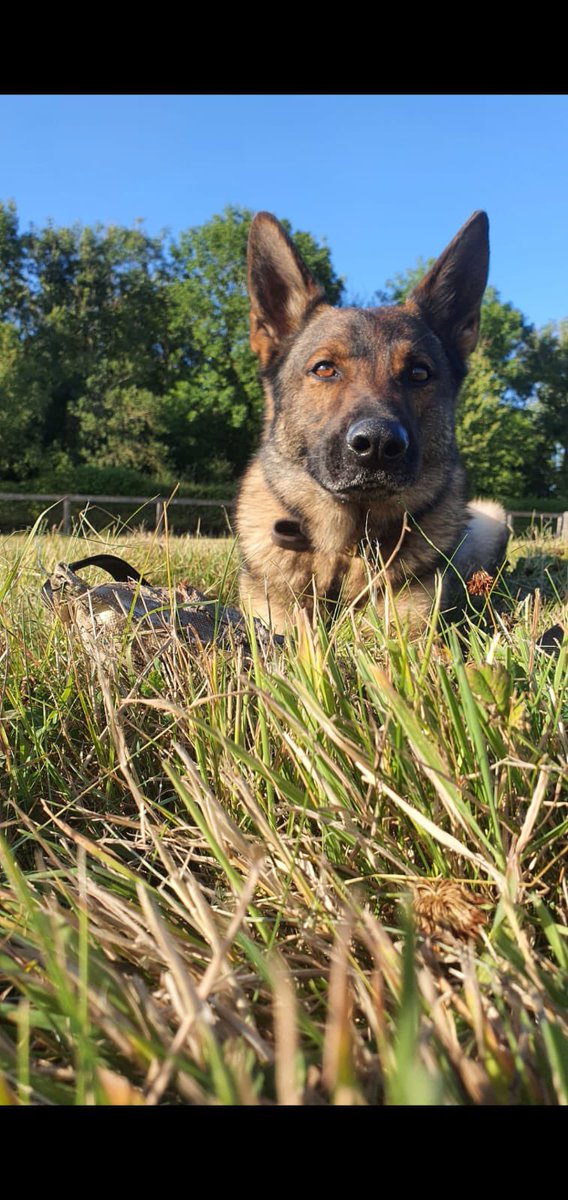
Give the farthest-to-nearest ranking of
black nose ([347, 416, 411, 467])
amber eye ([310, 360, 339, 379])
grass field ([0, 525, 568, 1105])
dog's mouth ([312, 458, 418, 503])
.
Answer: amber eye ([310, 360, 339, 379])
dog's mouth ([312, 458, 418, 503])
black nose ([347, 416, 411, 467])
grass field ([0, 525, 568, 1105])

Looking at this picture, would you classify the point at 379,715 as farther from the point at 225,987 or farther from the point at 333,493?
the point at 333,493

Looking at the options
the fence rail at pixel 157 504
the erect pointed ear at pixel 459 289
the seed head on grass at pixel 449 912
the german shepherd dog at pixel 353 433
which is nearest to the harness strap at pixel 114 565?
the fence rail at pixel 157 504

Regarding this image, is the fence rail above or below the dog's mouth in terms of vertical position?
above

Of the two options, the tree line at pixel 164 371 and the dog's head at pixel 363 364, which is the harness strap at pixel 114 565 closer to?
the dog's head at pixel 363 364

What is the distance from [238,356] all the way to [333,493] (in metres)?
39.3

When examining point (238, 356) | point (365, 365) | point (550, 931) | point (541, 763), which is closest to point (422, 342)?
point (365, 365)

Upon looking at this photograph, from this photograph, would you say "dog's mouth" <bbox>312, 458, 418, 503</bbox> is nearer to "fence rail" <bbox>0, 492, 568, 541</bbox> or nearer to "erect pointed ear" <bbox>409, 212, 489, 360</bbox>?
"fence rail" <bbox>0, 492, 568, 541</bbox>

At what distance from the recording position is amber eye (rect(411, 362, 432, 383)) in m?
3.51

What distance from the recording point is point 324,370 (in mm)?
3516

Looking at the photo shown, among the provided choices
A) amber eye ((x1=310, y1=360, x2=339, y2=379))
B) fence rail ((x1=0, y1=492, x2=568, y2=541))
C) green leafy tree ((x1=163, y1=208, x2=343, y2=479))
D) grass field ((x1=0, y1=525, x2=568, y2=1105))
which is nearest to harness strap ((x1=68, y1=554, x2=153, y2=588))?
fence rail ((x1=0, y1=492, x2=568, y2=541))

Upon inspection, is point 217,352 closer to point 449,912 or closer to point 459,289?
point 459,289

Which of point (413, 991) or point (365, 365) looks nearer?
point (413, 991)

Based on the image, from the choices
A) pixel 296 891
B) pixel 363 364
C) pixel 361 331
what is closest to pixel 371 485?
pixel 363 364
